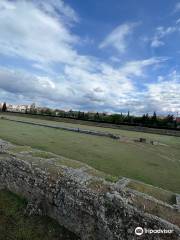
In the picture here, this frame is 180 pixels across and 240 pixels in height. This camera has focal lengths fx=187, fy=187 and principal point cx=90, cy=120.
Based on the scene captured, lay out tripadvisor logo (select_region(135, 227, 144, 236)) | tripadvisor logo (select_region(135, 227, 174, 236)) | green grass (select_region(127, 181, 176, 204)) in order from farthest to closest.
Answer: green grass (select_region(127, 181, 176, 204)) < tripadvisor logo (select_region(135, 227, 144, 236)) < tripadvisor logo (select_region(135, 227, 174, 236))

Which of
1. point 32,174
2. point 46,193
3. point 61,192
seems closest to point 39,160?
point 32,174

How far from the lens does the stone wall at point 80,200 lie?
2.26 m

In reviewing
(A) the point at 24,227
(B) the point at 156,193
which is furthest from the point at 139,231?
(A) the point at 24,227

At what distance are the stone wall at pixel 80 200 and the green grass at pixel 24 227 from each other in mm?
118

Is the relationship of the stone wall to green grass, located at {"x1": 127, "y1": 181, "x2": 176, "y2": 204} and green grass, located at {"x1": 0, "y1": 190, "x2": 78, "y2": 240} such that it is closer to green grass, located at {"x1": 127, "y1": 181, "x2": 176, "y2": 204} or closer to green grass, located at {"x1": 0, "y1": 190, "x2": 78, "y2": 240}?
green grass, located at {"x1": 0, "y1": 190, "x2": 78, "y2": 240}

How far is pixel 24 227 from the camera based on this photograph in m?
2.93

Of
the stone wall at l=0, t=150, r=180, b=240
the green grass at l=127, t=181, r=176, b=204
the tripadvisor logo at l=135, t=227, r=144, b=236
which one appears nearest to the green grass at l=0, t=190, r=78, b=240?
Answer: the stone wall at l=0, t=150, r=180, b=240

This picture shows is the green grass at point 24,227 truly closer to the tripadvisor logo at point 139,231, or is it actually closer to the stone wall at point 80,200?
the stone wall at point 80,200

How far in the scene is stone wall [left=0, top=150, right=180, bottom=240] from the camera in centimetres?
226

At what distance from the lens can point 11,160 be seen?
3.83 metres

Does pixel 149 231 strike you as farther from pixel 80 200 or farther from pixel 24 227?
pixel 24 227

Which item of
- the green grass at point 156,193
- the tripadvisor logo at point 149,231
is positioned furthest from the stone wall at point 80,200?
the green grass at point 156,193

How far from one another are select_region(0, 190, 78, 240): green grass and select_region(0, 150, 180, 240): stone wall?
0.12 m

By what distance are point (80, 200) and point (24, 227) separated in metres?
1.05
